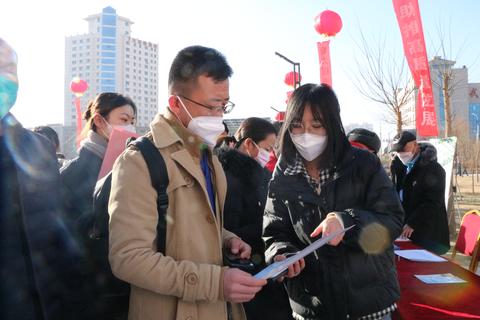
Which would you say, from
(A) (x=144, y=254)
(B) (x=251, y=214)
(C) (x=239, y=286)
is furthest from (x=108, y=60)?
(C) (x=239, y=286)

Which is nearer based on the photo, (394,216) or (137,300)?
(137,300)

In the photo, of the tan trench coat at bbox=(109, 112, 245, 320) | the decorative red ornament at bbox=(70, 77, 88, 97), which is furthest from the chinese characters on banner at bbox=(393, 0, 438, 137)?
the decorative red ornament at bbox=(70, 77, 88, 97)

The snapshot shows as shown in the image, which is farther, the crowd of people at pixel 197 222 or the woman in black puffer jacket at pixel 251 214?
the woman in black puffer jacket at pixel 251 214

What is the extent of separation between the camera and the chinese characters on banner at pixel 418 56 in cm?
660

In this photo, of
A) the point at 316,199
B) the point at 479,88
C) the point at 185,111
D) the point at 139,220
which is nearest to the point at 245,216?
the point at 316,199

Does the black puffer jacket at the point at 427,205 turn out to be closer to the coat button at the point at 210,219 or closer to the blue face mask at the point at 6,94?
the coat button at the point at 210,219

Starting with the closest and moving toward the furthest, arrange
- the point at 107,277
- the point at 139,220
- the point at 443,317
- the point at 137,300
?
the point at 139,220
the point at 137,300
the point at 107,277
the point at 443,317

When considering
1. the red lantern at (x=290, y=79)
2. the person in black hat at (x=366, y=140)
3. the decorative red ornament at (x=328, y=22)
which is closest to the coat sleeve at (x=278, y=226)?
the person in black hat at (x=366, y=140)

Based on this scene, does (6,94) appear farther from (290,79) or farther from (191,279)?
(290,79)

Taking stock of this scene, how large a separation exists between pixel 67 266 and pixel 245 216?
103 centimetres

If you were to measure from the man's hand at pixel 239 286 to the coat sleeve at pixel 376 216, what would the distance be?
0.52 meters

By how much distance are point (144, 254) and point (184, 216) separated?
0.19 metres

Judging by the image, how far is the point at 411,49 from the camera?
22.3ft

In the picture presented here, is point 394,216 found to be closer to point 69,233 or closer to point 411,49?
point 69,233
